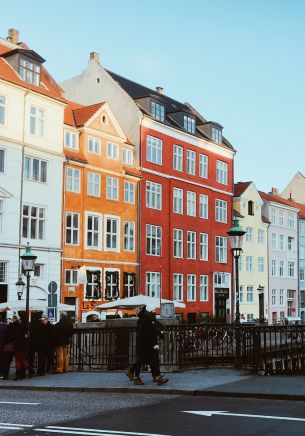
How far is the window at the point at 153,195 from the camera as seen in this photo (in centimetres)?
4753

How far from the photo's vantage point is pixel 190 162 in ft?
173

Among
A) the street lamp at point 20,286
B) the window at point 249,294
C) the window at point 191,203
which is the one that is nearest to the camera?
the street lamp at point 20,286

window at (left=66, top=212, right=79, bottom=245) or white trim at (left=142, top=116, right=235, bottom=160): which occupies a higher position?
white trim at (left=142, top=116, right=235, bottom=160)

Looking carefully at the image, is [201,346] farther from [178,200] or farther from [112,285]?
[178,200]

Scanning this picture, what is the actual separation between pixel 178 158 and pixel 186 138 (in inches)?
80.0

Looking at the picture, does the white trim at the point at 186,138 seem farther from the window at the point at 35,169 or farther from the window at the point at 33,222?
the window at the point at 33,222

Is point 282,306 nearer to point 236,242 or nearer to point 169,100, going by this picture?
point 169,100

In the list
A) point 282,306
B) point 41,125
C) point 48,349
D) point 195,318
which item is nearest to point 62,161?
point 41,125

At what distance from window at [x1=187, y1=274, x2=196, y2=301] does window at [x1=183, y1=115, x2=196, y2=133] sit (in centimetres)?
1161

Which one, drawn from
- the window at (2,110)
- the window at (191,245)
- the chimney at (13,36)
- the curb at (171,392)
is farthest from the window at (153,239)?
the curb at (171,392)

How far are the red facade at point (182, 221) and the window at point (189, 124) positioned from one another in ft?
4.68

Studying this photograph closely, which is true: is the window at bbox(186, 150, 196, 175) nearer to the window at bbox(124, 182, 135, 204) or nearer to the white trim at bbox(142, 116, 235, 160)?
the white trim at bbox(142, 116, 235, 160)

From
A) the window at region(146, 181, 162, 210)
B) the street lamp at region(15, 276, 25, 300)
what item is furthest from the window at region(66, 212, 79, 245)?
the window at region(146, 181, 162, 210)

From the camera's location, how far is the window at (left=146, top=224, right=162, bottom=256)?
47.1 meters
